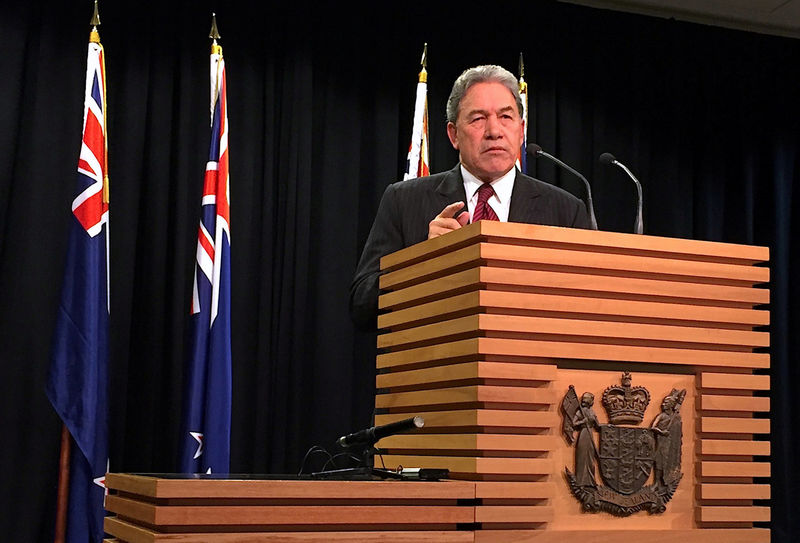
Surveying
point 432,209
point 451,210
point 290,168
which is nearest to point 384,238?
point 432,209

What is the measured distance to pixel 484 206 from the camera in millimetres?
2648

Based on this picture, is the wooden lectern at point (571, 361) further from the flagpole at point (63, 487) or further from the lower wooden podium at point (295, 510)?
the flagpole at point (63, 487)

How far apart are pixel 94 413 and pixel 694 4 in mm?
4821

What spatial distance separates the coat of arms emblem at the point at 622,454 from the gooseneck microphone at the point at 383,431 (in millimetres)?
253

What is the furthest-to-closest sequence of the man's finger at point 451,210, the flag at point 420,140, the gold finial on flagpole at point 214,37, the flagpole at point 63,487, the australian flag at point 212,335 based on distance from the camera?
the flag at point 420,140 < the gold finial on flagpole at point 214,37 < the australian flag at point 212,335 < the flagpole at point 63,487 < the man's finger at point 451,210

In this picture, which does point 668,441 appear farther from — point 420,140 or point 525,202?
point 420,140

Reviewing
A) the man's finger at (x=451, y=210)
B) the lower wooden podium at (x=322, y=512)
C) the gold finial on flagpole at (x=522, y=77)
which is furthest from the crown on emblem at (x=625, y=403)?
the gold finial on flagpole at (x=522, y=77)

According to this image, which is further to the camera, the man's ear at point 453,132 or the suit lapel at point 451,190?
the man's ear at point 453,132

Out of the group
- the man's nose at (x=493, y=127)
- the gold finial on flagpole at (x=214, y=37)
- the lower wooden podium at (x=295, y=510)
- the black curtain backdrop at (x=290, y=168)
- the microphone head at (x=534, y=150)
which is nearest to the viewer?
the lower wooden podium at (x=295, y=510)

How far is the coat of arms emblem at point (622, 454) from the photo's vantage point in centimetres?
174

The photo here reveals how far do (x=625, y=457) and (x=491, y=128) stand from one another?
1.07 metres

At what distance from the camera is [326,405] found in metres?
6.07

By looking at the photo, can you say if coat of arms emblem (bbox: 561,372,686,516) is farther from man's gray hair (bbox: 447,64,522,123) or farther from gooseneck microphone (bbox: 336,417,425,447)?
man's gray hair (bbox: 447,64,522,123)

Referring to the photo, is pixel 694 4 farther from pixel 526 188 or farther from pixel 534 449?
pixel 534 449
